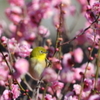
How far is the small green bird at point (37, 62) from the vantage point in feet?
5.65

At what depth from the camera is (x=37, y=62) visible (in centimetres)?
182

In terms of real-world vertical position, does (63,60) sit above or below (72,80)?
above

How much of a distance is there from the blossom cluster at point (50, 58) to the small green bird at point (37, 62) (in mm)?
43

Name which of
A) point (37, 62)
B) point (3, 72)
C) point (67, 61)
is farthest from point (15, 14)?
point (3, 72)

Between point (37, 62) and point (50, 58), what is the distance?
370 mm

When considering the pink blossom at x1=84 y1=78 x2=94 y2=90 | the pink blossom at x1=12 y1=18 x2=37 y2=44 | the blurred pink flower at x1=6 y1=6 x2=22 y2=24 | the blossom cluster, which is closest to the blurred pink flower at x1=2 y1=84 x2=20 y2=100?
the blossom cluster

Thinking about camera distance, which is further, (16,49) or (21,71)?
(16,49)

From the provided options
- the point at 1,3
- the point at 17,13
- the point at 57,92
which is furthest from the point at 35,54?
the point at 1,3

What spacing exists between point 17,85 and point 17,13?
1.10 meters

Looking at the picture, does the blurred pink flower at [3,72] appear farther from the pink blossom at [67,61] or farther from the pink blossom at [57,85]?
the pink blossom at [67,61]

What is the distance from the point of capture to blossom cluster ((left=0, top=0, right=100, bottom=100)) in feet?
4.68

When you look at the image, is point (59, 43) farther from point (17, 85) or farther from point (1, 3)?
point (1, 3)

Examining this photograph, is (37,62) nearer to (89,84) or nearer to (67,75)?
(67,75)

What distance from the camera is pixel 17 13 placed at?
246 centimetres
